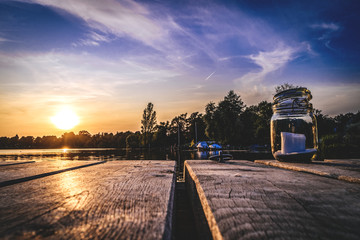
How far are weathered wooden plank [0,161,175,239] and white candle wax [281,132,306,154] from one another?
1.83 meters

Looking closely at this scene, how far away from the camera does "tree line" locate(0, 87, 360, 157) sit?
5574 millimetres

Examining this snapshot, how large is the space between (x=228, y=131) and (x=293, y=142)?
3842cm

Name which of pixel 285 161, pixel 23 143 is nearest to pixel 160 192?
pixel 285 161

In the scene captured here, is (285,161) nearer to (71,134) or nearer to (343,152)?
(343,152)

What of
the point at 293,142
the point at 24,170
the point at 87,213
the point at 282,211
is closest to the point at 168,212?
the point at 87,213

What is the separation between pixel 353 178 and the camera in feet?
Answer: 3.74

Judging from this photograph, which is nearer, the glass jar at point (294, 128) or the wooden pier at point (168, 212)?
the wooden pier at point (168, 212)

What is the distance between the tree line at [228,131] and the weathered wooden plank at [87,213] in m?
6.01

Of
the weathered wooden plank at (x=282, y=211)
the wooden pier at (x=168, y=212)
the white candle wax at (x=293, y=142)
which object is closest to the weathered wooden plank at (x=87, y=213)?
the wooden pier at (x=168, y=212)

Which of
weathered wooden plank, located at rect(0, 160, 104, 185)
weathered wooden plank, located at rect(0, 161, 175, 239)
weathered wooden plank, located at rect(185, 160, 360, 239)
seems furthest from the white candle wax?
weathered wooden plank, located at rect(0, 160, 104, 185)

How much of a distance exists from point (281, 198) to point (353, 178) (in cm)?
72

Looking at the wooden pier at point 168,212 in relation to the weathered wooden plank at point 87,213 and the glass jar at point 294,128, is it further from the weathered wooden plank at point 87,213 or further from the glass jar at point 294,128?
the glass jar at point 294,128

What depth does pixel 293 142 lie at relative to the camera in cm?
219

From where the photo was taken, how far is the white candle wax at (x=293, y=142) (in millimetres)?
2174
